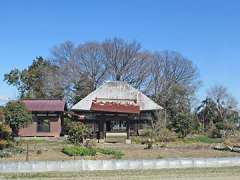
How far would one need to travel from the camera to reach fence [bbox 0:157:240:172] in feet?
80.2

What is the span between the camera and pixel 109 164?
83.7 feet

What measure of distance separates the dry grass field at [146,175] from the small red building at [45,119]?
25161 mm

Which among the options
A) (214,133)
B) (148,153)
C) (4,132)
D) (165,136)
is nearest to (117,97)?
(214,133)

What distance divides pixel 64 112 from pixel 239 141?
17163 millimetres

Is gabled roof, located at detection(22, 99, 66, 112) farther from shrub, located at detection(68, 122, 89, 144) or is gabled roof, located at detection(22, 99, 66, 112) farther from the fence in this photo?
the fence

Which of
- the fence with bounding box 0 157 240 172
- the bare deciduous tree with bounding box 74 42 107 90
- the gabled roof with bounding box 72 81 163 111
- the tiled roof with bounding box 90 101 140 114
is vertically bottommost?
the fence with bounding box 0 157 240 172

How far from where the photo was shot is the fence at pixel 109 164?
24.5 m

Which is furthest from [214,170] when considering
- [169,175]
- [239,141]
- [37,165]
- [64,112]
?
[64,112]

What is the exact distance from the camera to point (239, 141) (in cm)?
4200

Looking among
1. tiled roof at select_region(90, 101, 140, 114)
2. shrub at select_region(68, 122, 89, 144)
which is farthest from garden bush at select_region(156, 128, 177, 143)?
tiled roof at select_region(90, 101, 140, 114)

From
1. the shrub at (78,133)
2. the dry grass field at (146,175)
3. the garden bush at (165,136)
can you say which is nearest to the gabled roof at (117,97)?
the garden bush at (165,136)

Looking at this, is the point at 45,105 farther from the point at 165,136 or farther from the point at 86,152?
the point at 86,152

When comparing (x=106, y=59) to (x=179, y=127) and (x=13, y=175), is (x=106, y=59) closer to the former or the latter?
Answer: (x=179, y=127)

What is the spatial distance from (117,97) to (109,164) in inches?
1296
